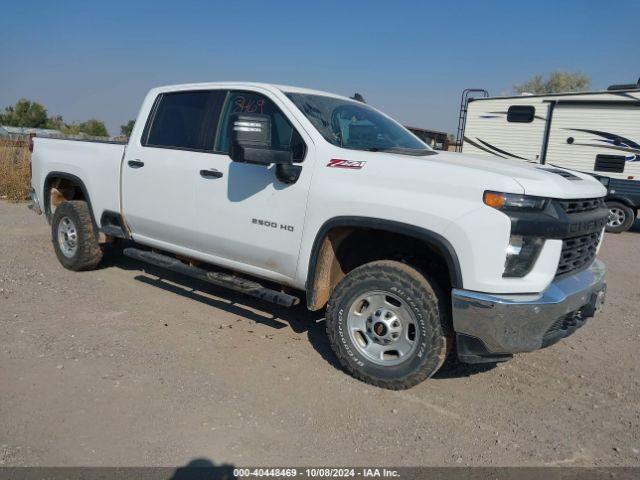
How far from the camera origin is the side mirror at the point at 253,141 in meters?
3.66

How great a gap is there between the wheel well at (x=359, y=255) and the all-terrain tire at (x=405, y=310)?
0.15m

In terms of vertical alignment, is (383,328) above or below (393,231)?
below

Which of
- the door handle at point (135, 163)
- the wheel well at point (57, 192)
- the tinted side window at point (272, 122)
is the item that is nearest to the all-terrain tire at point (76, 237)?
the wheel well at point (57, 192)

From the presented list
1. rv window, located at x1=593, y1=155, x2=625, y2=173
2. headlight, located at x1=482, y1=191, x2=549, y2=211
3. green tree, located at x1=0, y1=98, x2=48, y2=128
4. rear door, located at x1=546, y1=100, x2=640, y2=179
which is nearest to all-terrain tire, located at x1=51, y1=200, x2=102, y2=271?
headlight, located at x1=482, y1=191, x2=549, y2=211

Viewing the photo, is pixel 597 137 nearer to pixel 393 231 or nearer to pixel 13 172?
pixel 393 231

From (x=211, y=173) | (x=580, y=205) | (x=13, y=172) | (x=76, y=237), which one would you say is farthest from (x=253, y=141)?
(x=13, y=172)

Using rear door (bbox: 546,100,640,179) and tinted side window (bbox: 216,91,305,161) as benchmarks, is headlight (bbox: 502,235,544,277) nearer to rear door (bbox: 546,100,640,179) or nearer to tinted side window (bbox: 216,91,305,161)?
tinted side window (bbox: 216,91,305,161)

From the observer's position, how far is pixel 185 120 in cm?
484

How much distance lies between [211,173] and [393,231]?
5.60 ft

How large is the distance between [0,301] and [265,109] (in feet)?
10.5

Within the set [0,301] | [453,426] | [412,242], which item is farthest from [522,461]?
[0,301]

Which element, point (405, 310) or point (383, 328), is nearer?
point (405, 310)

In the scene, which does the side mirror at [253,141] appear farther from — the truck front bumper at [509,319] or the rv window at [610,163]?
the rv window at [610,163]

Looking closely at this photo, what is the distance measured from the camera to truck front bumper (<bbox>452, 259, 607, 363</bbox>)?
10.2 feet
